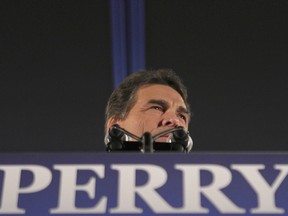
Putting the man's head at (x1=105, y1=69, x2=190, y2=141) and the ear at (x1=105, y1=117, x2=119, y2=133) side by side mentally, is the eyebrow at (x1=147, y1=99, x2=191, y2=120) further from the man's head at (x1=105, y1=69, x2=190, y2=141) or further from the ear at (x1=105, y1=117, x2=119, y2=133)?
the ear at (x1=105, y1=117, x2=119, y2=133)

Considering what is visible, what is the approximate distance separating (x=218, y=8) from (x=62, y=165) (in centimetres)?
176

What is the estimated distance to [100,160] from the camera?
44 cm

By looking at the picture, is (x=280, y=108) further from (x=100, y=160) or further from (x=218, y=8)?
(x=100, y=160)

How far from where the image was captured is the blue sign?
0.42 m

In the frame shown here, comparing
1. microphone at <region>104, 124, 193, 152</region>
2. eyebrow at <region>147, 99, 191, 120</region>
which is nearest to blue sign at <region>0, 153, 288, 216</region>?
microphone at <region>104, 124, 193, 152</region>

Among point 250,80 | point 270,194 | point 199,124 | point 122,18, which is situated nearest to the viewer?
point 270,194

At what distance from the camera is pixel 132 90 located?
145 centimetres

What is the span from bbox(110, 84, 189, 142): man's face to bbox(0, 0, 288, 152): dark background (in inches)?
30.5

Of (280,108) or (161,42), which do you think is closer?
→ (161,42)

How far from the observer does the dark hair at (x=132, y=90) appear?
55.4 inches

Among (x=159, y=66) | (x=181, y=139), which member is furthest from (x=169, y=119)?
(x=159, y=66)

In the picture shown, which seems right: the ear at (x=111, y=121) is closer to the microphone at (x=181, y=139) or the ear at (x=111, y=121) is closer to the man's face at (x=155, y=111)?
the man's face at (x=155, y=111)

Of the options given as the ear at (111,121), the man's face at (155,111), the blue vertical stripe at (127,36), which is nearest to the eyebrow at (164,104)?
the man's face at (155,111)

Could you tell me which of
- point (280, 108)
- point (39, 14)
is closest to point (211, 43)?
point (280, 108)
